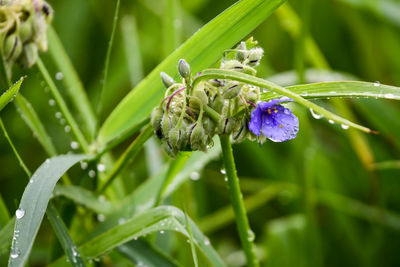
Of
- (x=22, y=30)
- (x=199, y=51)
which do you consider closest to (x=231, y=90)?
(x=199, y=51)

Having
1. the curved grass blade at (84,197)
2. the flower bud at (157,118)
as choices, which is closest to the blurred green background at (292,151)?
the curved grass blade at (84,197)

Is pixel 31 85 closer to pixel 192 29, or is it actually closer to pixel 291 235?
pixel 192 29

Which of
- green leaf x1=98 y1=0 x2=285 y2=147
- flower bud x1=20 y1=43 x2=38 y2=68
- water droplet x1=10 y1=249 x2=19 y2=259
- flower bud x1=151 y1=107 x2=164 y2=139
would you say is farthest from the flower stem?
flower bud x1=20 y1=43 x2=38 y2=68

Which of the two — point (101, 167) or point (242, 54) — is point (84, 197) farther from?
point (242, 54)

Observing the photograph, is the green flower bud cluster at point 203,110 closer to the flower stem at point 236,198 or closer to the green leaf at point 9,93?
the flower stem at point 236,198

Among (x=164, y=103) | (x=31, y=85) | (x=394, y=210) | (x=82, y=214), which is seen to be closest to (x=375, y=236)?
(x=394, y=210)

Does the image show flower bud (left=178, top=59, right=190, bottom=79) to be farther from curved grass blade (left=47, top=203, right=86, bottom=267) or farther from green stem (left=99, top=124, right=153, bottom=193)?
curved grass blade (left=47, top=203, right=86, bottom=267)
